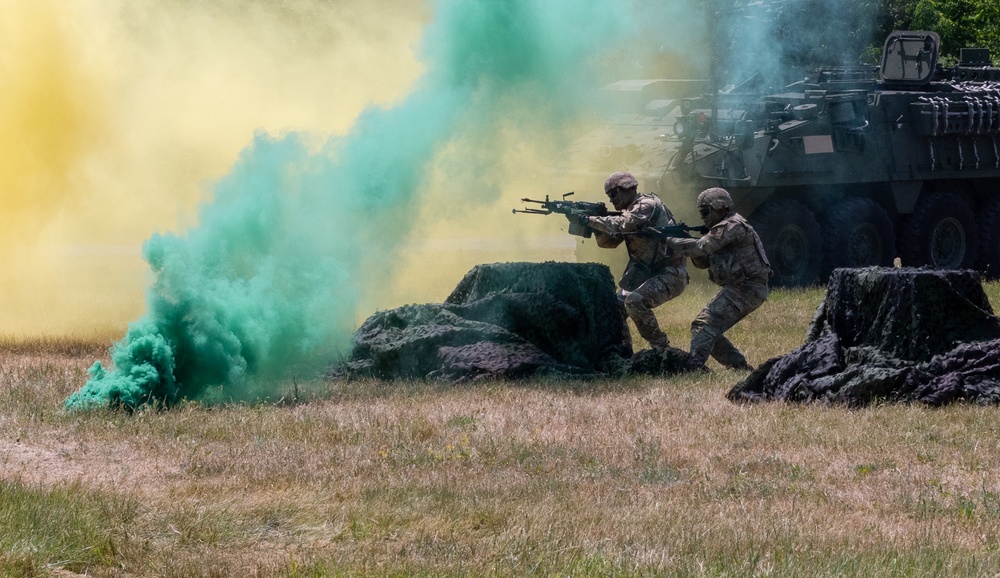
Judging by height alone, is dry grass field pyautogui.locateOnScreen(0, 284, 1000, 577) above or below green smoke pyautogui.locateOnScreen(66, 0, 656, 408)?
below

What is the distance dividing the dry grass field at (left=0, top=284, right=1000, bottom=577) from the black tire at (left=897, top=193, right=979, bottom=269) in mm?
8531

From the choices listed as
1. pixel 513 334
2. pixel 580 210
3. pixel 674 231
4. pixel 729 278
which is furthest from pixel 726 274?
pixel 513 334

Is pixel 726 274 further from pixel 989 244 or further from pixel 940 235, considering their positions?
pixel 989 244

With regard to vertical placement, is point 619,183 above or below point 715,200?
above

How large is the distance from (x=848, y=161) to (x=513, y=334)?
774cm

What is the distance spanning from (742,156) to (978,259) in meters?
4.16

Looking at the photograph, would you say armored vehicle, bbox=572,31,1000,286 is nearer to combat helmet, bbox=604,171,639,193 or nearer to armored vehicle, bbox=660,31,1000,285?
armored vehicle, bbox=660,31,1000,285

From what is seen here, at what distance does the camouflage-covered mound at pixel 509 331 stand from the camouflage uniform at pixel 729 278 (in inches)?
24.1

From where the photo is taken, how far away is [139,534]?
5988 mm

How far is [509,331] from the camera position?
11117 millimetres

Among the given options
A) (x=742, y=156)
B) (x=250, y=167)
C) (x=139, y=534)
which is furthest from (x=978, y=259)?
(x=139, y=534)

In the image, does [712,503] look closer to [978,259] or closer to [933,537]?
[933,537]

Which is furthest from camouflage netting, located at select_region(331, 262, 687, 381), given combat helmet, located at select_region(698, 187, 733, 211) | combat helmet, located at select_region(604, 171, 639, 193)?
combat helmet, located at select_region(698, 187, 733, 211)

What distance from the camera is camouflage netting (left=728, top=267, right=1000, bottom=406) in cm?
916
